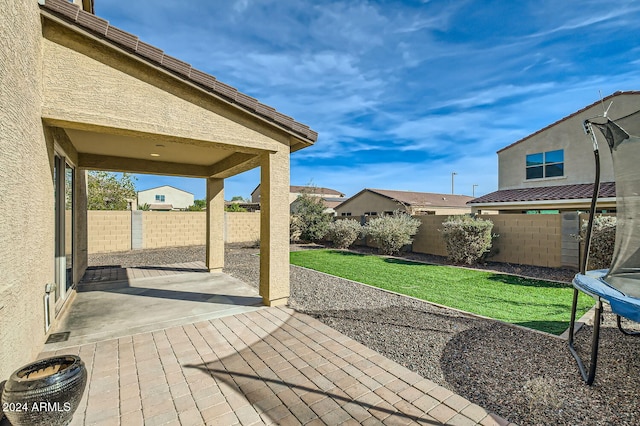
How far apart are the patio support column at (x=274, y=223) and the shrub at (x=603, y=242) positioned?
8.99 metres

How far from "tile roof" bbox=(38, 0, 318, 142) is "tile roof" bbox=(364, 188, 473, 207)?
79.4 feet

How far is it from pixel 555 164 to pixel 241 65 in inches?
701

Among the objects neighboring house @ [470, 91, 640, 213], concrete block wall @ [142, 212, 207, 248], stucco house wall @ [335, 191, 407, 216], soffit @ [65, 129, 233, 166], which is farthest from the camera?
stucco house wall @ [335, 191, 407, 216]

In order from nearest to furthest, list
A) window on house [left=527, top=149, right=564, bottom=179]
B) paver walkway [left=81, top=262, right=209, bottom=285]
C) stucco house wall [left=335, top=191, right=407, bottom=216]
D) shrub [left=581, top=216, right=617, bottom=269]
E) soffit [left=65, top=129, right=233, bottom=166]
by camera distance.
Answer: soffit [left=65, top=129, right=233, bottom=166], shrub [left=581, top=216, right=617, bottom=269], paver walkway [left=81, top=262, right=209, bottom=285], window on house [left=527, top=149, right=564, bottom=179], stucco house wall [left=335, top=191, right=407, bottom=216]

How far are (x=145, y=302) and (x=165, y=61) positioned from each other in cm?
492

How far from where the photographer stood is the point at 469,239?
37.5 feet

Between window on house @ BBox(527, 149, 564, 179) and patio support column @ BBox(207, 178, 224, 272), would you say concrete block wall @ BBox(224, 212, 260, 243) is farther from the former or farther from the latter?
window on house @ BBox(527, 149, 564, 179)

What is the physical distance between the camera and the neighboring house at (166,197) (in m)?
62.3

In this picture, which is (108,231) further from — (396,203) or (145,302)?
(396,203)

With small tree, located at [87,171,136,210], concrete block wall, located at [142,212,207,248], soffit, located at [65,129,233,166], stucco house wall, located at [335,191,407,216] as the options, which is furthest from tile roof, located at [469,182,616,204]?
small tree, located at [87,171,136,210]

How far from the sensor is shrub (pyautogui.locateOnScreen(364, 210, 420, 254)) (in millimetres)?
14453

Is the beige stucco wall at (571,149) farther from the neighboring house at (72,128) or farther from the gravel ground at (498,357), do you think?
the neighboring house at (72,128)

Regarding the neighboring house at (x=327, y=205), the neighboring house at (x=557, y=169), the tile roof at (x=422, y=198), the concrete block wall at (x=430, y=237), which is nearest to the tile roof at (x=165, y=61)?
the concrete block wall at (x=430, y=237)

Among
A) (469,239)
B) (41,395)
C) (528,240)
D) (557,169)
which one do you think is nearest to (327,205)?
(557,169)
